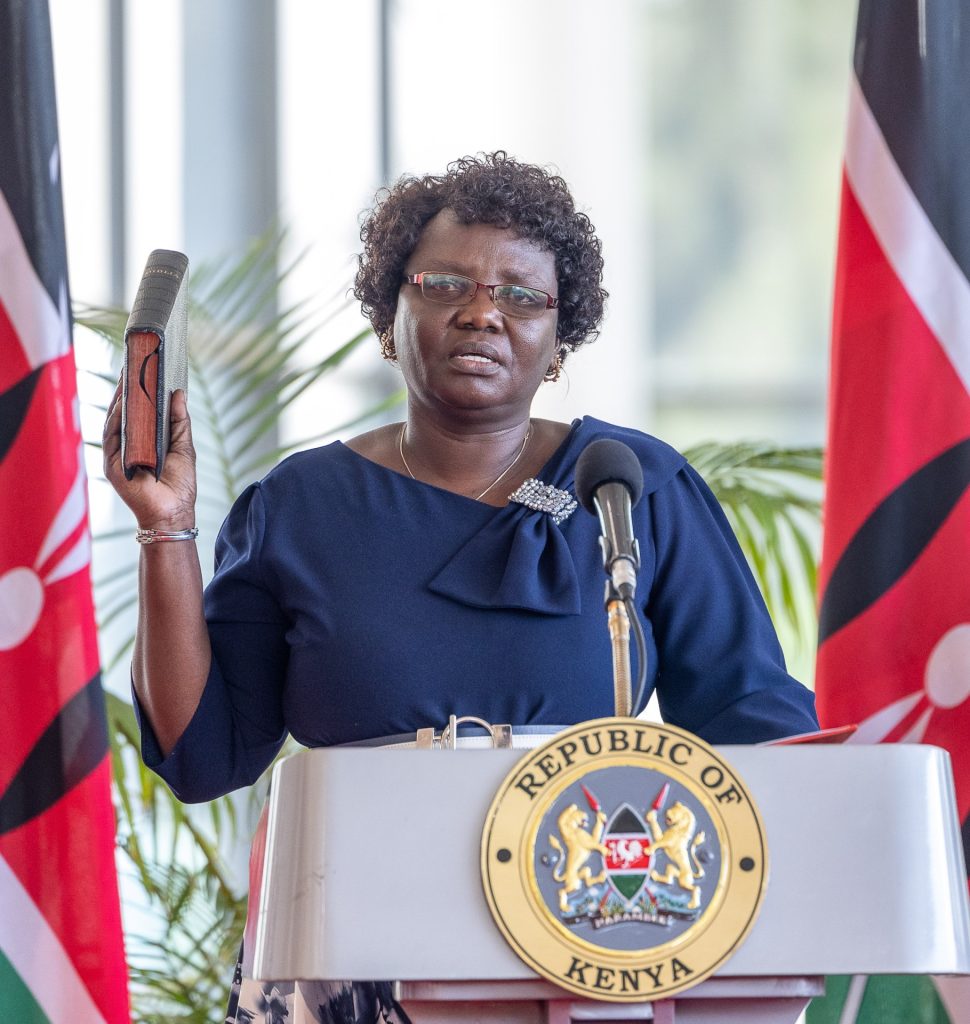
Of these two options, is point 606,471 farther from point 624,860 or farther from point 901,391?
point 901,391

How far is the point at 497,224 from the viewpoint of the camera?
2041 millimetres

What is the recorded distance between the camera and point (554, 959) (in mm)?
1142

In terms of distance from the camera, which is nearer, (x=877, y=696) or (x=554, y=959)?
(x=554, y=959)

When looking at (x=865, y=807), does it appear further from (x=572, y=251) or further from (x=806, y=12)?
(x=806, y=12)

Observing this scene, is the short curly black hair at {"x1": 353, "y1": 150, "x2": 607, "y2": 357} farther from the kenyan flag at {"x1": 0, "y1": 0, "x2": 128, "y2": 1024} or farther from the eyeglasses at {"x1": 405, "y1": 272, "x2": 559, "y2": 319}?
the kenyan flag at {"x1": 0, "y1": 0, "x2": 128, "y2": 1024}

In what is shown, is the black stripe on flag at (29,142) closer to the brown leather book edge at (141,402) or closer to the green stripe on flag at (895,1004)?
the brown leather book edge at (141,402)

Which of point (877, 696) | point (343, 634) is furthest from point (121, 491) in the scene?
point (877, 696)

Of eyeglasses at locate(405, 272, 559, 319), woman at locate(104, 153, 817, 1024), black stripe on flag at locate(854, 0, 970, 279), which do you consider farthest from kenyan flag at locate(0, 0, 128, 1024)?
black stripe on flag at locate(854, 0, 970, 279)

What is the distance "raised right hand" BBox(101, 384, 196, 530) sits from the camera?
6.16 feet

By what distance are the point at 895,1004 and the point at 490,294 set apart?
3.82 feet

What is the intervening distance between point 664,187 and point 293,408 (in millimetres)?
1365

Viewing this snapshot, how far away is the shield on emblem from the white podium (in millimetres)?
86

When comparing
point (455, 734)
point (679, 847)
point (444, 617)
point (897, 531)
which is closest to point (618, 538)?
point (679, 847)

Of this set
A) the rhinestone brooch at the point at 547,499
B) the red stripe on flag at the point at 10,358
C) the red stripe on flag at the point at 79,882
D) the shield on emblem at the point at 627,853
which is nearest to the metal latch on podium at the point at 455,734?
the rhinestone brooch at the point at 547,499
